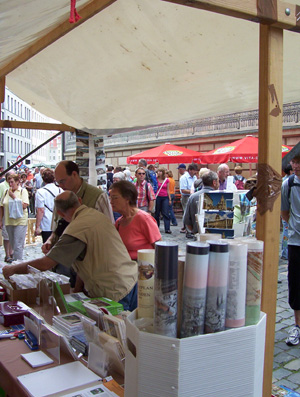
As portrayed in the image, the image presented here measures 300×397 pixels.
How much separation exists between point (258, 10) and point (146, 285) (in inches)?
49.9

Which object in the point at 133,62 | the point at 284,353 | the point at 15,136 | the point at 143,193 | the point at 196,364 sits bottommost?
the point at 284,353

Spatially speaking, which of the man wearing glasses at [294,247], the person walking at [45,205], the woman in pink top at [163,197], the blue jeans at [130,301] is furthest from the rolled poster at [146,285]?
the woman in pink top at [163,197]

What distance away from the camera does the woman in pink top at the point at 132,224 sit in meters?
3.41

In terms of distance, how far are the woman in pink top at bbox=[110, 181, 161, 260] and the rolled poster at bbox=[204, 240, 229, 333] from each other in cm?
223

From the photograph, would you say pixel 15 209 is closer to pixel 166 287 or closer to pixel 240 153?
pixel 166 287

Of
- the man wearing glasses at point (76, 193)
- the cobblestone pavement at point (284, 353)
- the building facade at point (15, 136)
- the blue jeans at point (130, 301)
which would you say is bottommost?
the cobblestone pavement at point (284, 353)

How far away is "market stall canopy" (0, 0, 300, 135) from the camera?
2242mm

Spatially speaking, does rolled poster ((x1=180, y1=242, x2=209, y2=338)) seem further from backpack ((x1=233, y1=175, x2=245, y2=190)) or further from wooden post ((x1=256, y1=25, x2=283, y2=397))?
backpack ((x1=233, y1=175, x2=245, y2=190))

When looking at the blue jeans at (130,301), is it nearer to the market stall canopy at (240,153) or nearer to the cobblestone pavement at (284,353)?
the cobblestone pavement at (284,353)

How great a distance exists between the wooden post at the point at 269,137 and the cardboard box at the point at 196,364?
52 cm

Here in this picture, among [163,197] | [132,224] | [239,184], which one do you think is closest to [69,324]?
[132,224]

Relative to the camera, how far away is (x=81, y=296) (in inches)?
102

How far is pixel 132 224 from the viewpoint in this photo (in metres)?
3.44

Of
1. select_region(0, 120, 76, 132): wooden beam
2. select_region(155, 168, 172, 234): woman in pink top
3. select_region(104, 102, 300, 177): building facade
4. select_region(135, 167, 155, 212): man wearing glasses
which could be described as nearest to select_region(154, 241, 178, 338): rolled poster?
select_region(0, 120, 76, 132): wooden beam
